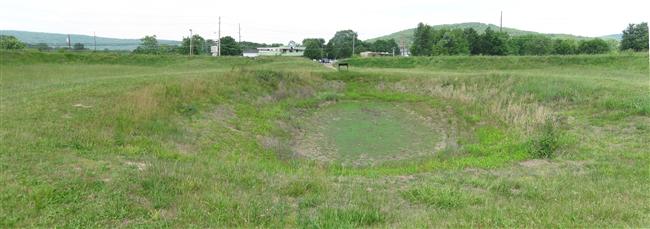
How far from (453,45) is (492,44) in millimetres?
5363

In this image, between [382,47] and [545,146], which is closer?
[545,146]

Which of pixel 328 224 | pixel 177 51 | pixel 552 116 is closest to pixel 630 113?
pixel 552 116

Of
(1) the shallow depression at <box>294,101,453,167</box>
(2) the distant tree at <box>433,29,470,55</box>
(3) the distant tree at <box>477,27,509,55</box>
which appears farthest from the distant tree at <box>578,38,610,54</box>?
(1) the shallow depression at <box>294,101,453,167</box>

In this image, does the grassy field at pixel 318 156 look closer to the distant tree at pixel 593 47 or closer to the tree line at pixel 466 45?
the tree line at pixel 466 45

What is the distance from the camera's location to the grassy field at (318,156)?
5.63m

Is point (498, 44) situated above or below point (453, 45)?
below

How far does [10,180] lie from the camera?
6.29 metres

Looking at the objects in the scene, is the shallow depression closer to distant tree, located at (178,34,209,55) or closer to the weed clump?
the weed clump

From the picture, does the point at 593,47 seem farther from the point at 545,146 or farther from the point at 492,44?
the point at 545,146

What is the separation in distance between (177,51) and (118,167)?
75.3m

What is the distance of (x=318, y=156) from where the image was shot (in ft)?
45.7

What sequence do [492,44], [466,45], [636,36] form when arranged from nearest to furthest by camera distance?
1. [636,36]
2. [492,44]
3. [466,45]

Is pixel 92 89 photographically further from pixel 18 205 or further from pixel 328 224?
pixel 328 224

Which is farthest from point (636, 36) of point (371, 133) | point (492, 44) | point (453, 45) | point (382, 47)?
point (371, 133)
